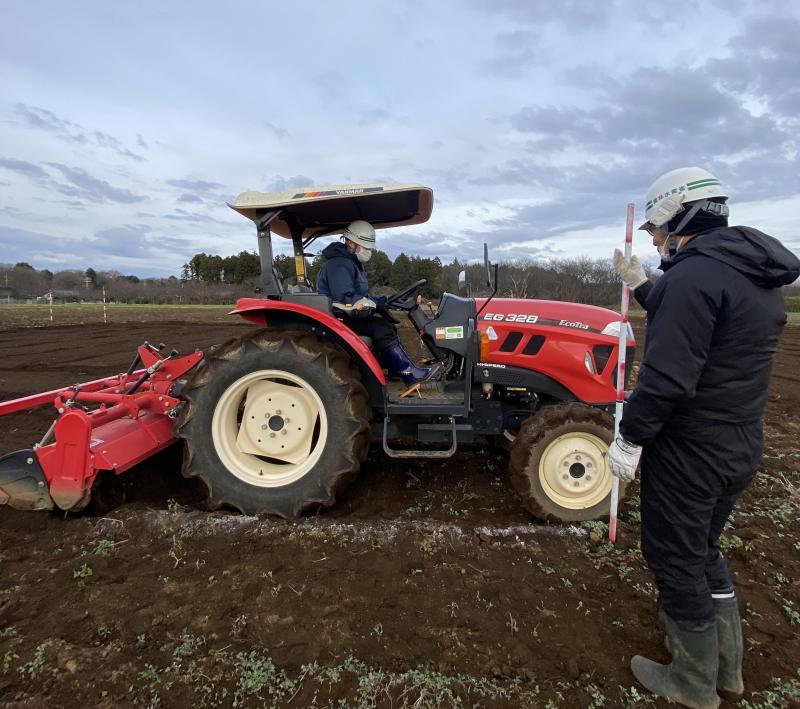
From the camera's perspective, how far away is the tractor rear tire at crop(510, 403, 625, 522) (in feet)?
10.3

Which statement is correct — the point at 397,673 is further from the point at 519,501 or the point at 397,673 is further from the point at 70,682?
the point at 519,501

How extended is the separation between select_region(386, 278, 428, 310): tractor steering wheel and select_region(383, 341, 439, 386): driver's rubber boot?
0.37 meters

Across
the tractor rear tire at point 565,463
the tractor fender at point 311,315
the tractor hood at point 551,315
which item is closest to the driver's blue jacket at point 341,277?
the tractor fender at point 311,315

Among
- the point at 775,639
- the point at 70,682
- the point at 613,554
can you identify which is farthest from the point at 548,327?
the point at 70,682

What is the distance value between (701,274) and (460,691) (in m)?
1.78

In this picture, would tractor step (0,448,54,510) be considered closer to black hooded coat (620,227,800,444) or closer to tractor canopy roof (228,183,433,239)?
tractor canopy roof (228,183,433,239)

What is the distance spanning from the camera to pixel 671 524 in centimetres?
193

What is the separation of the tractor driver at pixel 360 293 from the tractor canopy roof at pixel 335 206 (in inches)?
8.8

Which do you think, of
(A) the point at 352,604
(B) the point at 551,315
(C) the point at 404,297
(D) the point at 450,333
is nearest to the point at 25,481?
(A) the point at 352,604

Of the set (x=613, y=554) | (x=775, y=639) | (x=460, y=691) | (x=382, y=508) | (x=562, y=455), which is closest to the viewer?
(x=460, y=691)

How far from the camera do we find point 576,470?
3.20 meters

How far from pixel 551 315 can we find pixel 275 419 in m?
2.05

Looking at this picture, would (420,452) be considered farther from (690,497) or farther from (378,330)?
(690,497)

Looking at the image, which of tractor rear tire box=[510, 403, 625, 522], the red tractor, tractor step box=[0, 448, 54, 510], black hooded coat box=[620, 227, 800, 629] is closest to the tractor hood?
the red tractor
